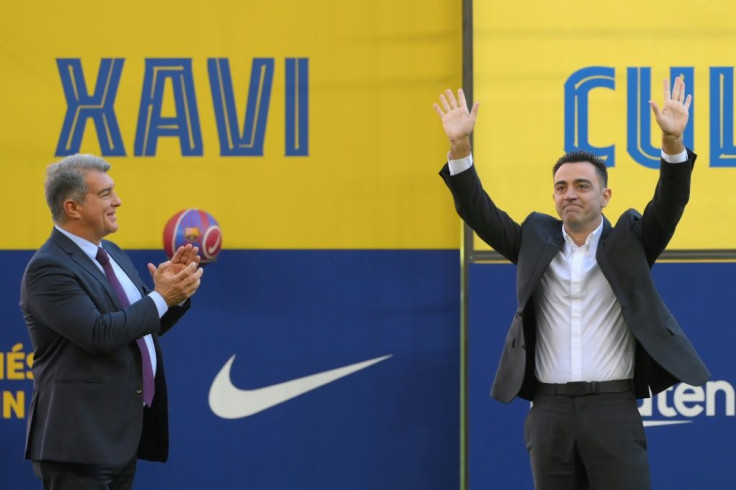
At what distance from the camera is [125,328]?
3.17 metres

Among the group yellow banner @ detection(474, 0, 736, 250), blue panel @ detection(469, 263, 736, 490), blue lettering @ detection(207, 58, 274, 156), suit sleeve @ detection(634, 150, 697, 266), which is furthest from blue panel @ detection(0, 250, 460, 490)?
suit sleeve @ detection(634, 150, 697, 266)

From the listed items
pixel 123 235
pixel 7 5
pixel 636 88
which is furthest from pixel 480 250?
pixel 7 5

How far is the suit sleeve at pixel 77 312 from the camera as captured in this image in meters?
3.14

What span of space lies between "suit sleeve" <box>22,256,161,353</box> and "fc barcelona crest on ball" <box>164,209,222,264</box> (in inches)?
50.4

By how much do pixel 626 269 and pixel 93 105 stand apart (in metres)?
2.64

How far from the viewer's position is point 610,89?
15.2 ft

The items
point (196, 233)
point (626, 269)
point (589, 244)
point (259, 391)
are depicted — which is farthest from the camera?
point (259, 391)

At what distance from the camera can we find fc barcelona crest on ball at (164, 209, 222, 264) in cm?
455

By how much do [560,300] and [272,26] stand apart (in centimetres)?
211

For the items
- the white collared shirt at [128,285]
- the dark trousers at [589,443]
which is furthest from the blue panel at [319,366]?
the dark trousers at [589,443]

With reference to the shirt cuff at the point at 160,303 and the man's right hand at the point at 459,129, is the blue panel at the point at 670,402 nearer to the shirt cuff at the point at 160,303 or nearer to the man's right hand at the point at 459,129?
the man's right hand at the point at 459,129

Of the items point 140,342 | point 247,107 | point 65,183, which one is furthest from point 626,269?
point 247,107

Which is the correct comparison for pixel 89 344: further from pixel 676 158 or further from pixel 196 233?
pixel 676 158

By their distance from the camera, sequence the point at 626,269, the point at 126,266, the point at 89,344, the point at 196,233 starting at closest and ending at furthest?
the point at 89,344 < the point at 626,269 < the point at 126,266 < the point at 196,233
